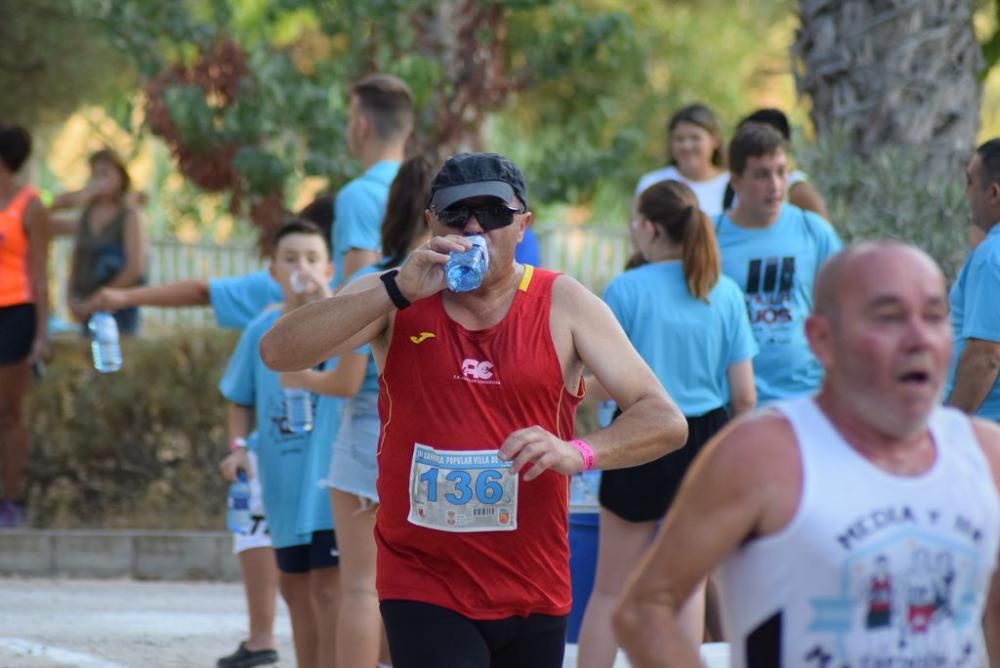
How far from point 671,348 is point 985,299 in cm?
111

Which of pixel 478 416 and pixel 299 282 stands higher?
pixel 299 282

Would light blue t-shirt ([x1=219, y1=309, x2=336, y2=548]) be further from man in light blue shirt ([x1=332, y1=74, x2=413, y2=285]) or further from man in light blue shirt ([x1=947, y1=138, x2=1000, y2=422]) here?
man in light blue shirt ([x1=947, y1=138, x2=1000, y2=422])

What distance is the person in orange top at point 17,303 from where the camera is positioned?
1048 centimetres

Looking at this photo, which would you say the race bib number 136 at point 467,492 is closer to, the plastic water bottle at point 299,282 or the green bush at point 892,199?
the plastic water bottle at point 299,282


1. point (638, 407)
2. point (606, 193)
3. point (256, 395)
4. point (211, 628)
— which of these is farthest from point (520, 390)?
point (606, 193)

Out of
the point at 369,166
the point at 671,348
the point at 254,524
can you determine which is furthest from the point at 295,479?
the point at 671,348

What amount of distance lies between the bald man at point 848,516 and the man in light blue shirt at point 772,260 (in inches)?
151

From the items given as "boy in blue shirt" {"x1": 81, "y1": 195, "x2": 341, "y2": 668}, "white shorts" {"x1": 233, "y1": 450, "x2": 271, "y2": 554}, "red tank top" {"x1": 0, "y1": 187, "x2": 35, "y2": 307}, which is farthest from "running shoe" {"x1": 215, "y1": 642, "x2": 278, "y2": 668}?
"red tank top" {"x1": 0, "y1": 187, "x2": 35, "y2": 307}

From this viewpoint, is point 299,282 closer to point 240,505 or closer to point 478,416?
point 240,505

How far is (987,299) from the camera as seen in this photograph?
5695mm

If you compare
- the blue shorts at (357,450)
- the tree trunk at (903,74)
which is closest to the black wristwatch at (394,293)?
the blue shorts at (357,450)

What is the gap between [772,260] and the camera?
6.94 meters

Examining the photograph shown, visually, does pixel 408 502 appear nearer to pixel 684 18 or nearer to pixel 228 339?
pixel 228 339

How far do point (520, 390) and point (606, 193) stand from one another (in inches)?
780
